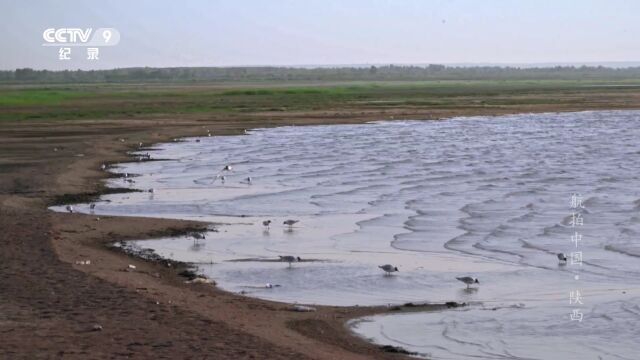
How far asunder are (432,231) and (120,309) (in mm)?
8845

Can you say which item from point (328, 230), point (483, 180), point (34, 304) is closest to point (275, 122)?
point (483, 180)

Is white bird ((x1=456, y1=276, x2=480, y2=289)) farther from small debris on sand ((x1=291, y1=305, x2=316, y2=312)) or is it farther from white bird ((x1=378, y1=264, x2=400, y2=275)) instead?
small debris on sand ((x1=291, y1=305, x2=316, y2=312))

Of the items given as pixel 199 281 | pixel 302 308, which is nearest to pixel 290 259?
pixel 199 281

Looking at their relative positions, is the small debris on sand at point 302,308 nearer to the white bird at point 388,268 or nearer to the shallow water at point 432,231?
the shallow water at point 432,231

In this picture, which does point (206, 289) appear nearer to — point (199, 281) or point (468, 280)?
point (199, 281)

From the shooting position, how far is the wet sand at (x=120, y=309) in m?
9.68

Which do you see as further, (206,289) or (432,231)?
(432,231)

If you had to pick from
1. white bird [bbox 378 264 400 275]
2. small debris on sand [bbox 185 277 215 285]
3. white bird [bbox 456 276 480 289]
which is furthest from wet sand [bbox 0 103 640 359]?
white bird [bbox 378 264 400 275]

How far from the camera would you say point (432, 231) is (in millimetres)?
19078

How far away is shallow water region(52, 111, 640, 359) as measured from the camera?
11984 millimetres

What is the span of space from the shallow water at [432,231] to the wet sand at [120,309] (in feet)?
2.54

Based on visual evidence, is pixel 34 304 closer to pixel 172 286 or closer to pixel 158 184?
pixel 172 286

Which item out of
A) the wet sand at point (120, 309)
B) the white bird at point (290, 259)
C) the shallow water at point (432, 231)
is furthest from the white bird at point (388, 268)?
the wet sand at point (120, 309)

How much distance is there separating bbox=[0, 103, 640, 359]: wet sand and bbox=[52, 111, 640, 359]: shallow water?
77 centimetres
